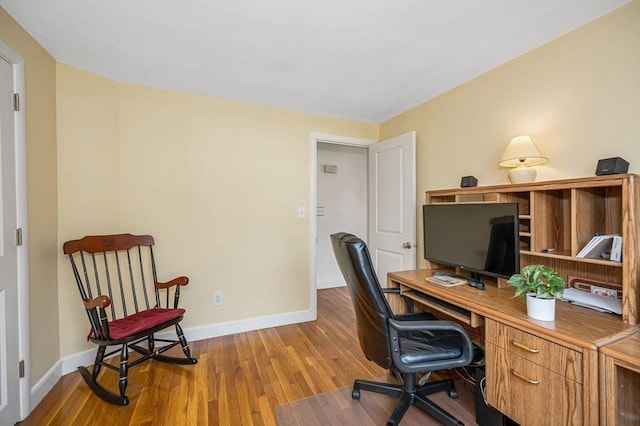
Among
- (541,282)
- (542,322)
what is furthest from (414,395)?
(541,282)

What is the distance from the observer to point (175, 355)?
225 cm

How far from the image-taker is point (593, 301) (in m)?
1.38

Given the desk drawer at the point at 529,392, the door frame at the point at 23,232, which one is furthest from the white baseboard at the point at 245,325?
the desk drawer at the point at 529,392

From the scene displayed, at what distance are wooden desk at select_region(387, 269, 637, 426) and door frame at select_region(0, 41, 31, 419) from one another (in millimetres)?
2513

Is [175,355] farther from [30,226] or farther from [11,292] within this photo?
[30,226]

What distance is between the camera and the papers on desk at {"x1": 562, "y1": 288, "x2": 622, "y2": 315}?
1297mm

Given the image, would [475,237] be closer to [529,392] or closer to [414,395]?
[529,392]

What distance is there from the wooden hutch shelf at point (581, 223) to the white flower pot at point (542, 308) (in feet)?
0.99

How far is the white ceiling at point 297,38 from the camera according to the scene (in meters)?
1.41

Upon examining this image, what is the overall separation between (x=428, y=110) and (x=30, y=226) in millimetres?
3170

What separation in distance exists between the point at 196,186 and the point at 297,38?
157cm

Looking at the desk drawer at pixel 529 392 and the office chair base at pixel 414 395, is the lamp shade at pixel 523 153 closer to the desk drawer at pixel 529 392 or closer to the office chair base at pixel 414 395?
the desk drawer at pixel 529 392

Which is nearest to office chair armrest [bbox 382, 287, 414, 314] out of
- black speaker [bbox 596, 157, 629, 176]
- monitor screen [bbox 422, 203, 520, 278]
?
monitor screen [bbox 422, 203, 520, 278]

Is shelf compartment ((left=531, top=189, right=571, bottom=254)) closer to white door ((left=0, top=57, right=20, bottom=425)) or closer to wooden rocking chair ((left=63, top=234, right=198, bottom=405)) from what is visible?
wooden rocking chair ((left=63, top=234, right=198, bottom=405))
